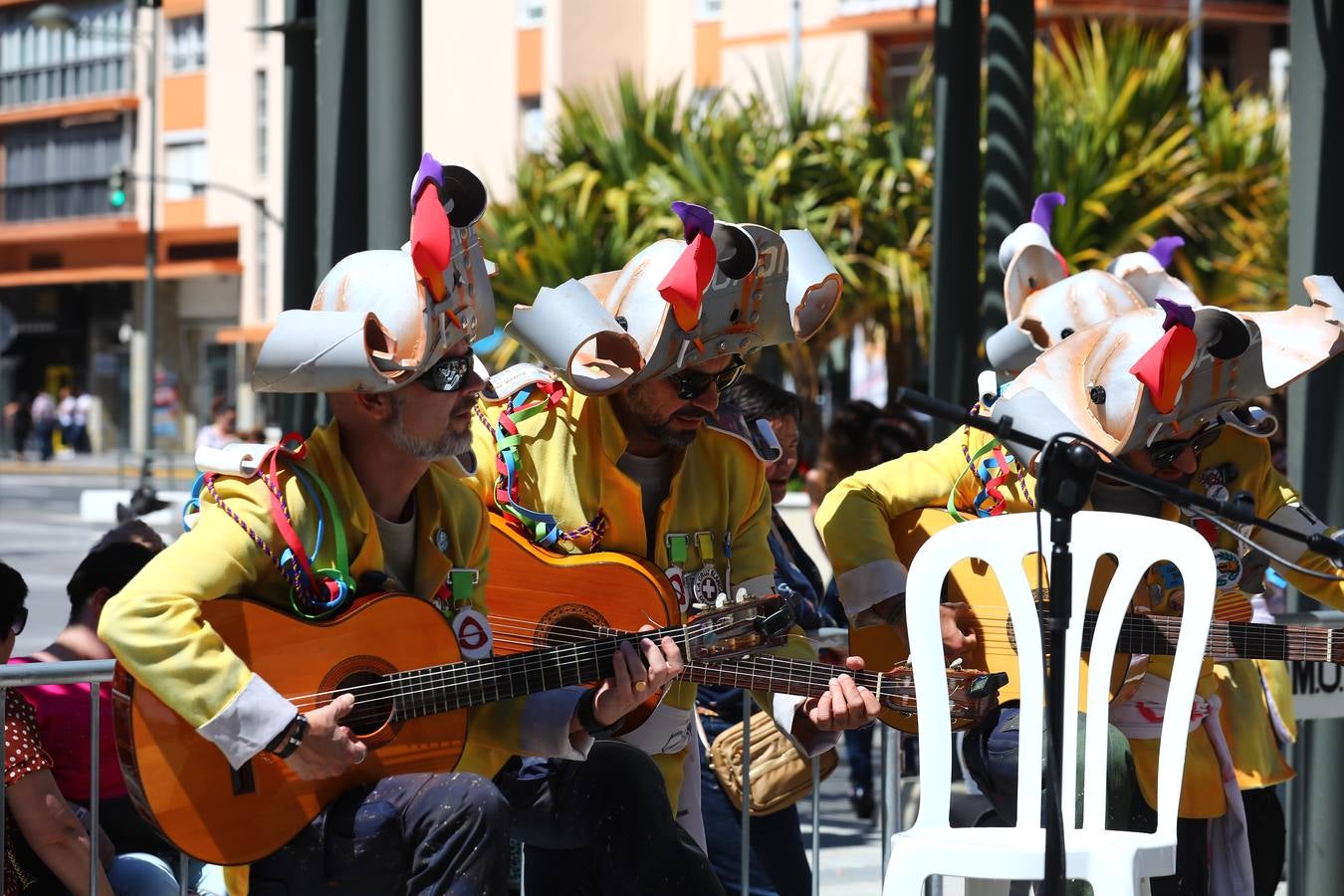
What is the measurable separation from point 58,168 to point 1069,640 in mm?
47623

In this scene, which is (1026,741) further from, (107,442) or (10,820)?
(107,442)

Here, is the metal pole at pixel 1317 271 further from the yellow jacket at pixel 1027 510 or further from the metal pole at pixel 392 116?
the metal pole at pixel 392 116

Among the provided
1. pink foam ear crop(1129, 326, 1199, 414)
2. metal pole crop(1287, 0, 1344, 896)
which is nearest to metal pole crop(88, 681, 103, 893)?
pink foam ear crop(1129, 326, 1199, 414)

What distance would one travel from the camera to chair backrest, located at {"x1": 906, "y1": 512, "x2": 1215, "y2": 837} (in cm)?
377

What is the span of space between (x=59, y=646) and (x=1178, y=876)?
2.77m

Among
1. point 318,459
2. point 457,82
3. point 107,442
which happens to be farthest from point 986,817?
point 107,442

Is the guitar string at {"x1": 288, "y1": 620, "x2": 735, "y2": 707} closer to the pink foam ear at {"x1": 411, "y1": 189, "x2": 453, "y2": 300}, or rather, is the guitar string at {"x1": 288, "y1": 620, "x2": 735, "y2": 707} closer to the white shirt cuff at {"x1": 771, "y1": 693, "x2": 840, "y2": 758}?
the white shirt cuff at {"x1": 771, "y1": 693, "x2": 840, "y2": 758}

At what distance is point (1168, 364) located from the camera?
13.6ft

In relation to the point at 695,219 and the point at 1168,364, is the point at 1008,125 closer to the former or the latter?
the point at 1168,364

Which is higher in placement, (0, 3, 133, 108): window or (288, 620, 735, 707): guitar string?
(0, 3, 133, 108): window

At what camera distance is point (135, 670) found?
10.5 ft

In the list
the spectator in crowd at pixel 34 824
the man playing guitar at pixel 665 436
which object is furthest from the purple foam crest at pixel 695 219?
the spectator in crowd at pixel 34 824

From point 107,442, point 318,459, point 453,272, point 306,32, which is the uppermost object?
point 306,32

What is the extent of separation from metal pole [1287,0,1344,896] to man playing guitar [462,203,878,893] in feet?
7.98
